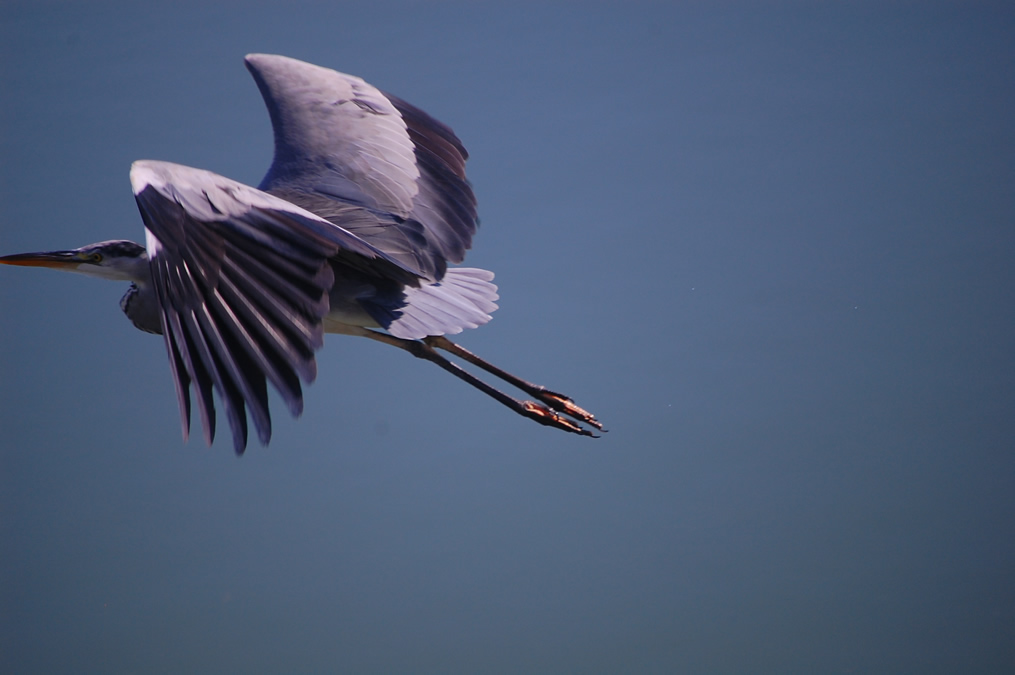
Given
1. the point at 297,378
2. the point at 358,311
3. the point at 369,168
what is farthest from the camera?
the point at 369,168

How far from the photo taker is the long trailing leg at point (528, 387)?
2191 millimetres

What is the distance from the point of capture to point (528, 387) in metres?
2.26

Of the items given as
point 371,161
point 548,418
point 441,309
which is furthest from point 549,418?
point 371,161

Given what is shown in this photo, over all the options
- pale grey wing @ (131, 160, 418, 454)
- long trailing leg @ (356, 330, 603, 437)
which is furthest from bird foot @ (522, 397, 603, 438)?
pale grey wing @ (131, 160, 418, 454)

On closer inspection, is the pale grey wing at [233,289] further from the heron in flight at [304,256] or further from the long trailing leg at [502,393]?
the long trailing leg at [502,393]

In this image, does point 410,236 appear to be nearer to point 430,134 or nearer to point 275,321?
point 430,134

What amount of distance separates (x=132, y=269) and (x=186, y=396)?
862 mm

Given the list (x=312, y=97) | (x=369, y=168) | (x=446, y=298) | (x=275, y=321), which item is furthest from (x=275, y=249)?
(x=312, y=97)

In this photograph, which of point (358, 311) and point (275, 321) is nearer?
point (275, 321)

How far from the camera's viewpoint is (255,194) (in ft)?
4.77

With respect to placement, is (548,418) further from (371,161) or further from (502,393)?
(371,161)

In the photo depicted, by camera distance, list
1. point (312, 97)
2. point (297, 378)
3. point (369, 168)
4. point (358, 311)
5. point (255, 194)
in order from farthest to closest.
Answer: point (312, 97) < point (369, 168) < point (358, 311) < point (255, 194) < point (297, 378)

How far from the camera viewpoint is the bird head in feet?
6.44

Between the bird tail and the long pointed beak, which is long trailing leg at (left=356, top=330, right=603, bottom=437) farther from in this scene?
the long pointed beak
